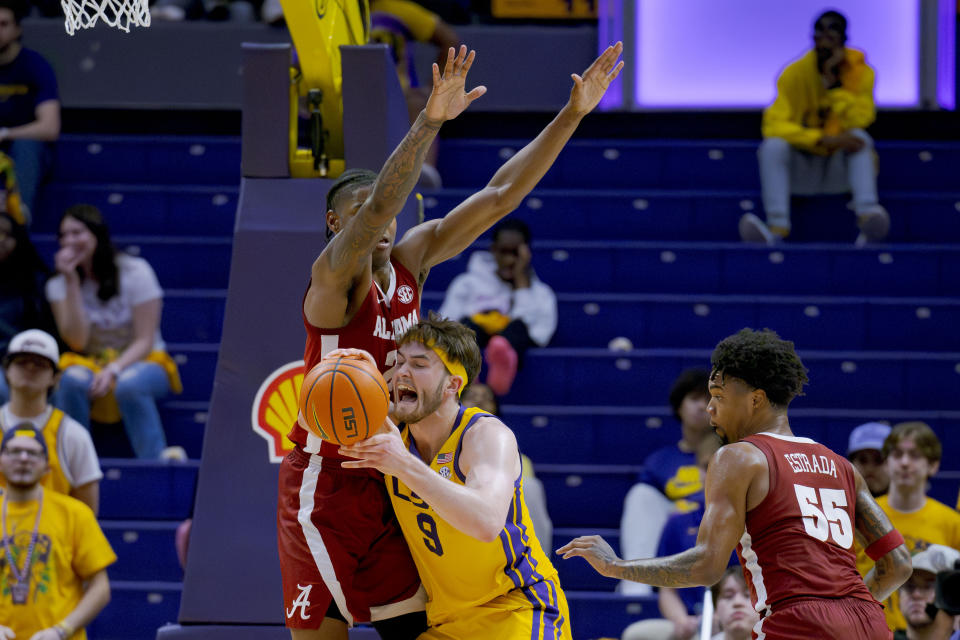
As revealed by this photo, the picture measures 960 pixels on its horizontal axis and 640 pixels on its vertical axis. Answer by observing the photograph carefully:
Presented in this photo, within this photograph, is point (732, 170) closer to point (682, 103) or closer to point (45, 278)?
point (682, 103)

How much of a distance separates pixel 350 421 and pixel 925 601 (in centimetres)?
322

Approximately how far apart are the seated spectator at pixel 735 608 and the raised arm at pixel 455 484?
7.13ft

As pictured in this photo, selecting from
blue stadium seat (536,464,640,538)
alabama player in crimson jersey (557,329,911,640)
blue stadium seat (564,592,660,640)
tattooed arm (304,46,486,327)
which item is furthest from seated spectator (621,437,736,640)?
tattooed arm (304,46,486,327)

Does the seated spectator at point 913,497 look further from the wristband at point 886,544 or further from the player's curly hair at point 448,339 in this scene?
the player's curly hair at point 448,339

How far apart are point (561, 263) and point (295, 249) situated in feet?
14.6

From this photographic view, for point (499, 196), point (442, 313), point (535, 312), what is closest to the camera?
point (499, 196)

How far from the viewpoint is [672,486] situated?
7285 mm

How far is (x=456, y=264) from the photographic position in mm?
9844

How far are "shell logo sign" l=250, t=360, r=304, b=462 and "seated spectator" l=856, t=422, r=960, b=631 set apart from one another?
9.40 ft

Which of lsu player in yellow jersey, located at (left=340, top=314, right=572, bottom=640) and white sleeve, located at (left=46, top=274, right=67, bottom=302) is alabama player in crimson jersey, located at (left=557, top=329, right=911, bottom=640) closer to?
lsu player in yellow jersey, located at (left=340, top=314, right=572, bottom=640)

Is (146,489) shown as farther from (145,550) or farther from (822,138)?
(822,138)

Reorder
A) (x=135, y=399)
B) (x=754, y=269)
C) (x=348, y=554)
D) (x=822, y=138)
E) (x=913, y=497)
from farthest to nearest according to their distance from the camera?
(x=822, y=138) < (x=754, y=269) < (x=135, y=399) < (x=913, y=497) < (x=348, y=554)

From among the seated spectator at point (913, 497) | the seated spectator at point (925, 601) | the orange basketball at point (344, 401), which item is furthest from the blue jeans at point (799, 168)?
the orange basketball at point (344, 401)

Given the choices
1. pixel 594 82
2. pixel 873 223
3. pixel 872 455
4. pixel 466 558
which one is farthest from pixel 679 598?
pixel 873 223
